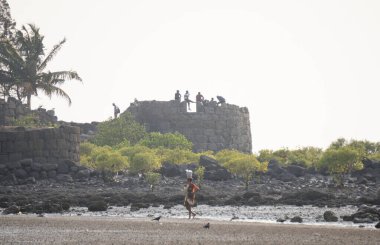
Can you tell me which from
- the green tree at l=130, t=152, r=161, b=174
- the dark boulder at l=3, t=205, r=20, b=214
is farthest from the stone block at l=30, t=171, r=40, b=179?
the dark boulder at l=3, t=205, r=20, b=214

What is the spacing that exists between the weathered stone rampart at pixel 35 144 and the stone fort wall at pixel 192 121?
17081mm

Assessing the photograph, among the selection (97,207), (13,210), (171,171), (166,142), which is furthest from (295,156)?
(13,210)

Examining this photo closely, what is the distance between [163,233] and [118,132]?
36.5 m

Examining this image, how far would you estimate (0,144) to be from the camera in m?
39.6

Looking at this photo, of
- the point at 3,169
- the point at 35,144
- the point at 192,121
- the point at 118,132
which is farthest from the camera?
the point at 192,121

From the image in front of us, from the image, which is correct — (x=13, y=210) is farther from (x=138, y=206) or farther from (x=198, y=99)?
(x=198, y=99)

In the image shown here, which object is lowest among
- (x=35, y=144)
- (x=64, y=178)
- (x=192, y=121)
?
(x=64, y=178)

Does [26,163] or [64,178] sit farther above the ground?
[26,163]

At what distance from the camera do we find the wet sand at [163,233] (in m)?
14.9

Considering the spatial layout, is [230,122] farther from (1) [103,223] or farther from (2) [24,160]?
(1) [103,223]

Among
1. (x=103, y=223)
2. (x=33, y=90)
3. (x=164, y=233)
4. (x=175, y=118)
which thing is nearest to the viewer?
(x=164, y=233)

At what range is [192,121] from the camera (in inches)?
2302

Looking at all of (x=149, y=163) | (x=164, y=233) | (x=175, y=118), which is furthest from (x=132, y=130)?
(x=164, y=233)

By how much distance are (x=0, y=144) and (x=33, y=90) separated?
1197 cm
